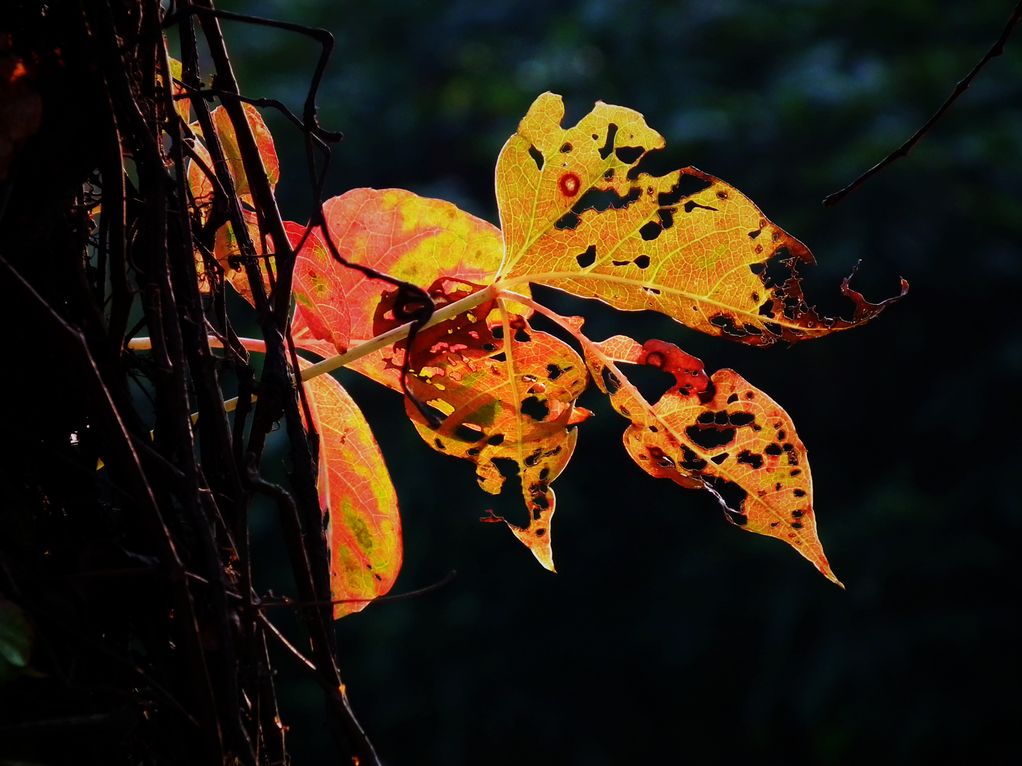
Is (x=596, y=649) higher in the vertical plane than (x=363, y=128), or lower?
lower

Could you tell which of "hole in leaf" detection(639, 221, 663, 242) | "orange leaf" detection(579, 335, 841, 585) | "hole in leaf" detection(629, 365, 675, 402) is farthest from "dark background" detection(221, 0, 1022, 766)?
"orange leaf" detection(579, 335, 841, 585)

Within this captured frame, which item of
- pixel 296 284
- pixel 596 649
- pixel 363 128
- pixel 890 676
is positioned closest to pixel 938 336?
pixel 890 676

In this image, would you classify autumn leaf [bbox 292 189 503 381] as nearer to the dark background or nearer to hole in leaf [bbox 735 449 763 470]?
hole in leaf [bbox 735 449 763 470]

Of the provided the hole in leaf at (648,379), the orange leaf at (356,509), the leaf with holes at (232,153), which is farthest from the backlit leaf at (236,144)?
the hole in leaf at (648,379)

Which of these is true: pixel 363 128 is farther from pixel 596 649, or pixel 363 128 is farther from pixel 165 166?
pixel 165 166

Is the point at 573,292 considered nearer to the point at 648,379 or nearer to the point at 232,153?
the point at 232,153

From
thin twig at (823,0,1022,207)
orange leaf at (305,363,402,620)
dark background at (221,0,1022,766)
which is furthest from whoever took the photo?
dark background at (221,0,1022,766)

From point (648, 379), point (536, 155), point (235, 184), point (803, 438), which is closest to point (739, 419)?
point (536, 155)
